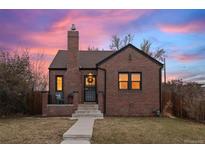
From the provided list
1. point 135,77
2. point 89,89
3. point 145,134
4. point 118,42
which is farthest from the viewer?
point 118,42

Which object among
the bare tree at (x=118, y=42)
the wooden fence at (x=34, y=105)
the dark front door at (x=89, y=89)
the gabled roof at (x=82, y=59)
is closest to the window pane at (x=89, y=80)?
the dark front door at (x=89, y=89)

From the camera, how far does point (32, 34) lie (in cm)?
2616

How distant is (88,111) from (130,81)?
352cm

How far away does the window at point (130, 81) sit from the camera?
20719 millimetres

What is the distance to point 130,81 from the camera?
2073 centimetres

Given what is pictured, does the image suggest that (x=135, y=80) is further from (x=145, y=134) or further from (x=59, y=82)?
(x=145, y=134)

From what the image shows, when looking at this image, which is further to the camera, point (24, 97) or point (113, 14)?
point (113, 14)

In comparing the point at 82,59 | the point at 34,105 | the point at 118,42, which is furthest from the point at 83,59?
the point at 118,42

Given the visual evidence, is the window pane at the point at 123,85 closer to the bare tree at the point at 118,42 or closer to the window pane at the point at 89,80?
the window pane at the point at 89,80

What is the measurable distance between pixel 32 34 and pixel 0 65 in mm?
7211

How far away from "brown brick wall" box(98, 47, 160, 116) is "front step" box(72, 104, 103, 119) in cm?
125
